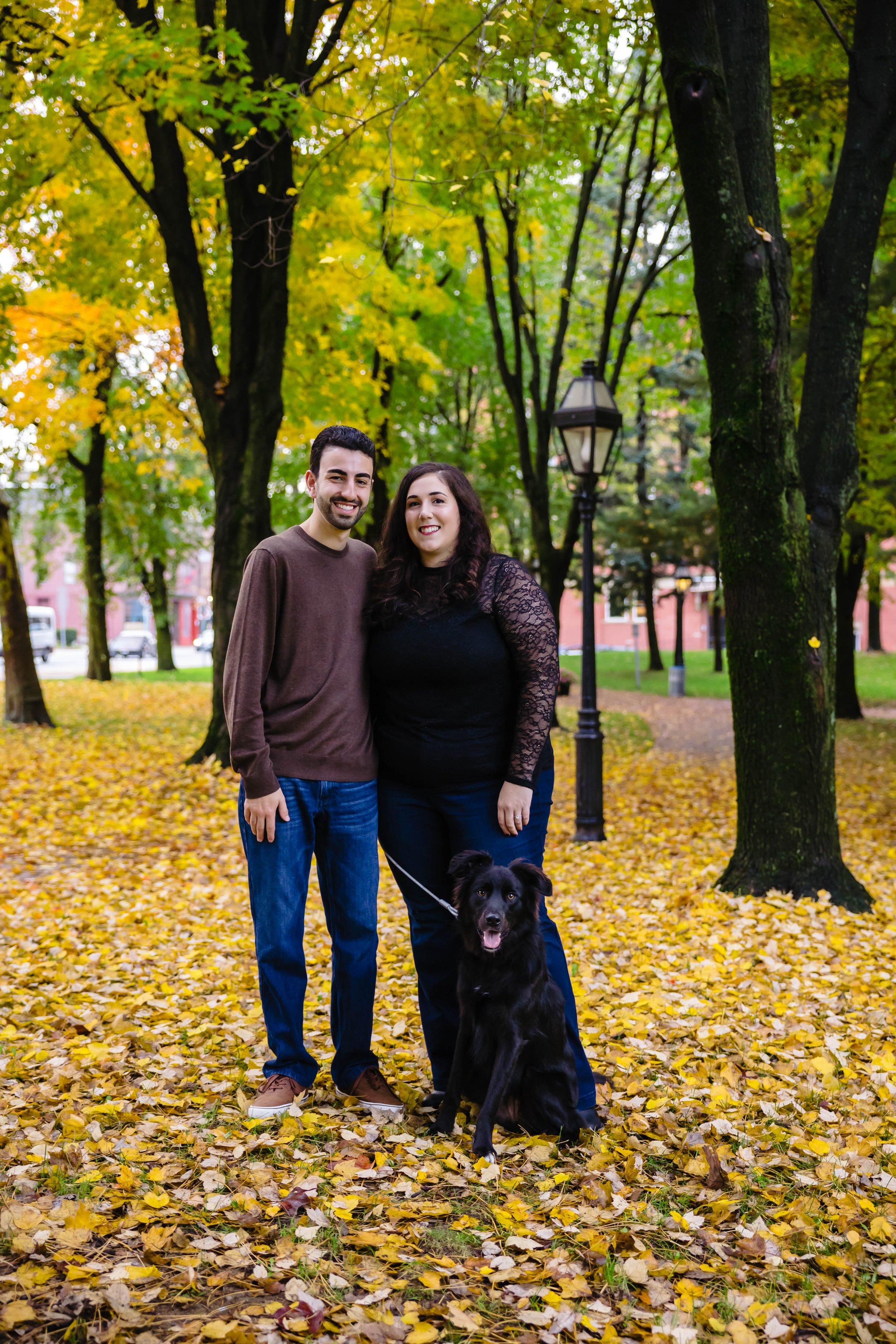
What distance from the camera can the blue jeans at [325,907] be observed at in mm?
3766

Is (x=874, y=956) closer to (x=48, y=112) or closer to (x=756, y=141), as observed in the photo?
(x=756, y=141)

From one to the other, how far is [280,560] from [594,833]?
631 centimetres

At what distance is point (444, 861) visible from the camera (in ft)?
12.6

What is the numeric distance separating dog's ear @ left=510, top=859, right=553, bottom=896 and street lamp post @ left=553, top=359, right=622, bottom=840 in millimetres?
5718

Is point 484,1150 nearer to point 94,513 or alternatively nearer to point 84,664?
point 94,513

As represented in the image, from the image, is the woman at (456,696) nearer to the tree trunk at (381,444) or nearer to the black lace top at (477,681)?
the black lace top at (477,681)

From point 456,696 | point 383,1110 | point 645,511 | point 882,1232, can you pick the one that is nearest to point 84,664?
point 645,511

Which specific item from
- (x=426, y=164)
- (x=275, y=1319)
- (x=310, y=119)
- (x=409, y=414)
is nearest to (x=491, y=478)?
(x=409, y=414)

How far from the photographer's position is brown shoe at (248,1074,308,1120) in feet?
12.5

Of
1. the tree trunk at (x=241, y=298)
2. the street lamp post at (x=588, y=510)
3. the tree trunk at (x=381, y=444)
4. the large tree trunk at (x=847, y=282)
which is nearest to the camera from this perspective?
the large tree trunk at (x=847, y=282)

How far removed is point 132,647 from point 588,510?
151 ft

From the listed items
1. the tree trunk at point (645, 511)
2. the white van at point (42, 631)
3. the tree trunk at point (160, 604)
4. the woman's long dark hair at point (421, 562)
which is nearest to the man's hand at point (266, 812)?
the woman's long dark hair at point (421, 562)

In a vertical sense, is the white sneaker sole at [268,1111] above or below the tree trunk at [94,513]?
below

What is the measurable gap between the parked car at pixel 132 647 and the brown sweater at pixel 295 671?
158 ft
